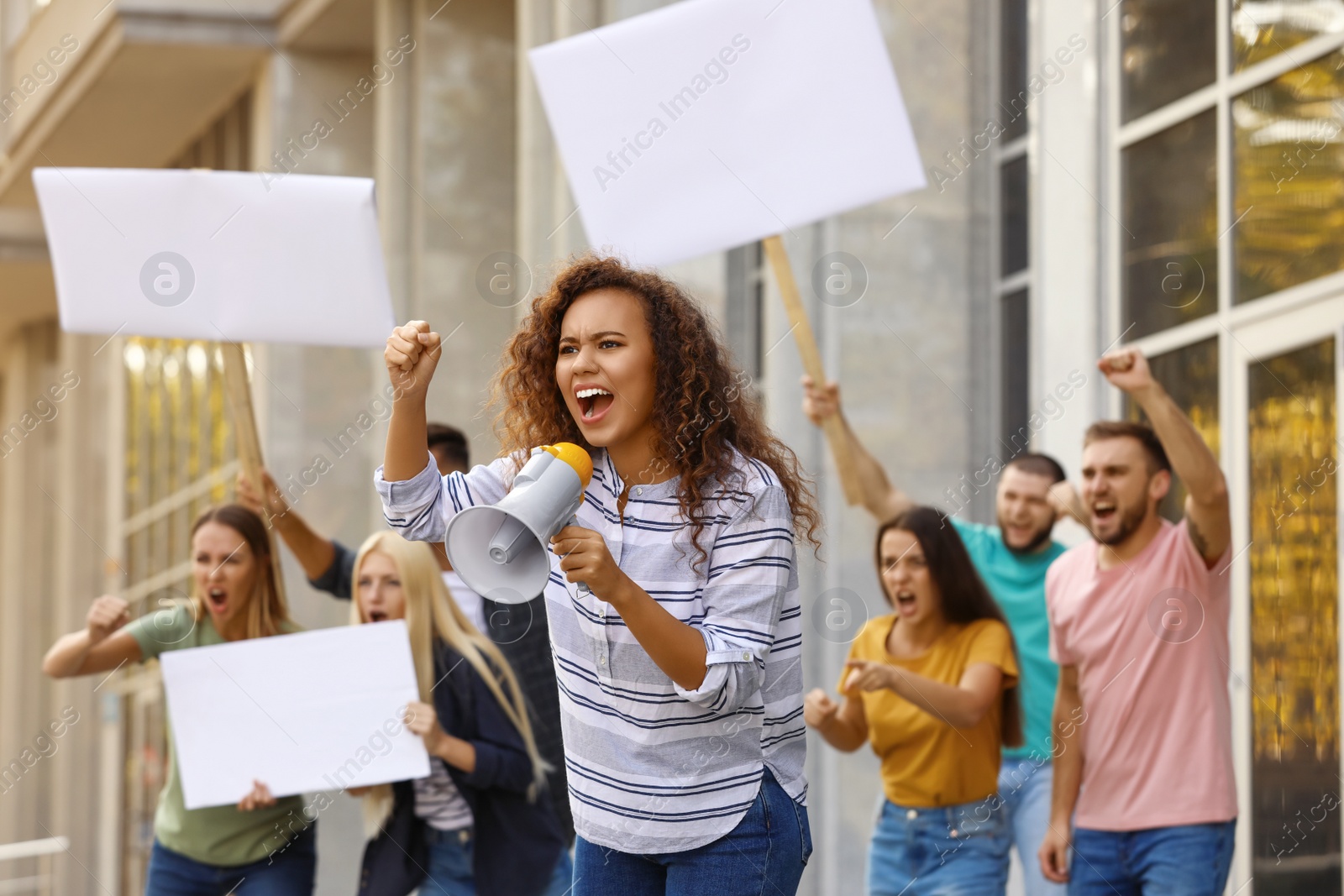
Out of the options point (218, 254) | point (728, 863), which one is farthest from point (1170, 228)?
point (728, 863)

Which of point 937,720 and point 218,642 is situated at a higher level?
point 218,642

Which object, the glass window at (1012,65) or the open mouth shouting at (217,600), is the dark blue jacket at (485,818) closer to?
the open mouth shouting at (217,600)

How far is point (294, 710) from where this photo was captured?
16.7 feet

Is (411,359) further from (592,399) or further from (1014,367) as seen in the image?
(1014,367)

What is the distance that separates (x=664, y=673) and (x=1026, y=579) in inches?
122

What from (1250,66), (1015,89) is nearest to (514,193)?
(1015,89)

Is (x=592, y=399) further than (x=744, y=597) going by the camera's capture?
Yes

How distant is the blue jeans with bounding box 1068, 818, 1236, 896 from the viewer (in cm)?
445

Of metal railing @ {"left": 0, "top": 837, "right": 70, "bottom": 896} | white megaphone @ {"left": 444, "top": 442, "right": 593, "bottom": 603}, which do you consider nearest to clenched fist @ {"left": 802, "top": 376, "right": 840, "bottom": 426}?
white megaphone @ {"left": 444, "top": 442, "right": 593, "bottom": 603}

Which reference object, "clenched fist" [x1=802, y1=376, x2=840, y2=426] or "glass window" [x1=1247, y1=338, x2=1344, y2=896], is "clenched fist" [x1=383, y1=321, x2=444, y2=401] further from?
"glass window" [x1=1247, y1=338, x2=1344, y2=896]

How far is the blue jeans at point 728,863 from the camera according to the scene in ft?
9.11

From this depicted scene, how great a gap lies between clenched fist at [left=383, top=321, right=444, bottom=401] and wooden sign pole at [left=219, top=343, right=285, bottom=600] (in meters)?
2.48

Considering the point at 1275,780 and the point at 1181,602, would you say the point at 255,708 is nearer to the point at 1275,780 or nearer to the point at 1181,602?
the point at 1181,602

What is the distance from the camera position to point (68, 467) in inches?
758
